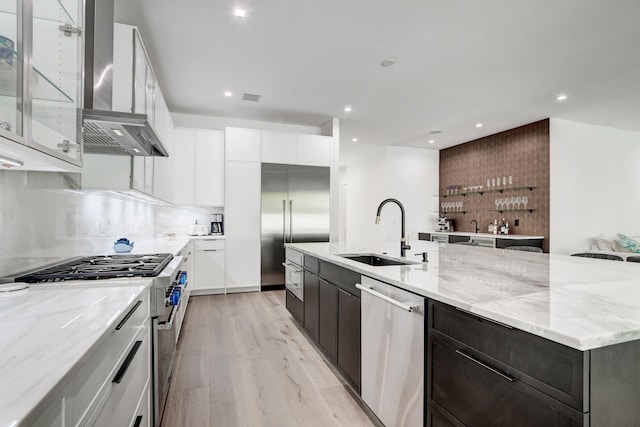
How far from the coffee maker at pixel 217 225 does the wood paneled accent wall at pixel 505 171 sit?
525cm

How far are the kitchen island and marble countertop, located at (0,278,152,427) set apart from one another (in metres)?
1.13

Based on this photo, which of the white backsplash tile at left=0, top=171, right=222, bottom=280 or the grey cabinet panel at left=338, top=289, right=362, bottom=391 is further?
the grey cabinet panel at left=338, top=289, right=362, bottom=391

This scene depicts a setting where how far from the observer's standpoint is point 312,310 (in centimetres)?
281

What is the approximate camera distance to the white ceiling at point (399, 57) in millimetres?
2623

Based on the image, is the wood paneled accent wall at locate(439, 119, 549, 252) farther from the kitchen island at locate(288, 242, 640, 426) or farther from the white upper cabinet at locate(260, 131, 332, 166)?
the kitchen island at locate(288, 242, 640, 426)

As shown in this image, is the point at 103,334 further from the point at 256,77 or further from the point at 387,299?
the point at 256,77

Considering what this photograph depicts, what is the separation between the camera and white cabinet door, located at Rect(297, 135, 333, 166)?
5348 mm

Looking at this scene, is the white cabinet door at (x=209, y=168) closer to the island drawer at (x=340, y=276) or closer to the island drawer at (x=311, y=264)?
the island drawer at (x=311, y=264)

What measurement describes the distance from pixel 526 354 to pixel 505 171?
614cm

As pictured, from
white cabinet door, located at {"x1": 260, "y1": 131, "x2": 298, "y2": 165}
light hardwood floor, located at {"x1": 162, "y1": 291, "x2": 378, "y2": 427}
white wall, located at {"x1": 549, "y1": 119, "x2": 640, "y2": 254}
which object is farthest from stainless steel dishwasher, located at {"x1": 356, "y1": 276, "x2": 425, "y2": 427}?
white wall, located at {"x1": 549, "y1": 119, "x2": 640, "y2": 254}

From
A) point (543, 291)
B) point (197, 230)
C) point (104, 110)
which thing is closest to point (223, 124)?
point (197, 230)

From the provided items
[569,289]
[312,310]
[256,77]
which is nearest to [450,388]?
[569,289]

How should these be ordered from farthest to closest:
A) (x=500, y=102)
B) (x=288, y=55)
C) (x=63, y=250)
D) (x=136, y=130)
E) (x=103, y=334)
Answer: (x=500, y=102) < (x=288, y=55) < (x=63, y=250) < (x=136, y=130) < (x=103, y=334)

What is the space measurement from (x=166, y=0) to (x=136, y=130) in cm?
144
